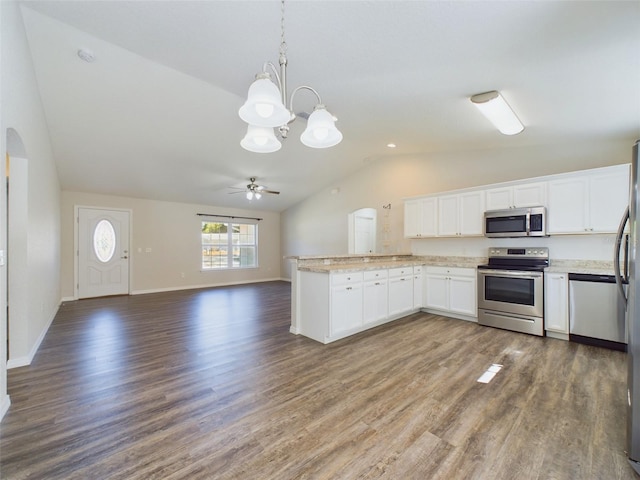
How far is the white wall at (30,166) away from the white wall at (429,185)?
5604 millimetres

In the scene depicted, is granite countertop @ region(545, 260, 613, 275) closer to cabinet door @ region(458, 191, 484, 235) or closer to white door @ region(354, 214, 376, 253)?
cabinet door @ region(458, 191, 484, 235)

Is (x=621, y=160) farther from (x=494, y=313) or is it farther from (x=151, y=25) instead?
(x=151, y=25)

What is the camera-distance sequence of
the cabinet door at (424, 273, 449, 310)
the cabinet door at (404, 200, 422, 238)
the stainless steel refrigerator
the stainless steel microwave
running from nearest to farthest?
the stainless steel refrigerator
the stainless steel microwave
the cabinet door at (424, 273, 449, 310)
the cabinet door at (404, 200, 422, 238)

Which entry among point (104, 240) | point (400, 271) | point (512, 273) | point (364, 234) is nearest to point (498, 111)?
point (512, 273)

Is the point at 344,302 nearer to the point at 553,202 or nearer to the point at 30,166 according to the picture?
the point at 553,202

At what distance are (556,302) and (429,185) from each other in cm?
286

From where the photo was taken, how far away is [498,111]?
326 cm

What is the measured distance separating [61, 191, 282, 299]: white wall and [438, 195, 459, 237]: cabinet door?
595cm

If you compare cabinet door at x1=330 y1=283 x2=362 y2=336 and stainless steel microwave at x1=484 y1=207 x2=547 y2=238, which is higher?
stainless steel microwave at x1=484 y1=207 x2=547 y2=238

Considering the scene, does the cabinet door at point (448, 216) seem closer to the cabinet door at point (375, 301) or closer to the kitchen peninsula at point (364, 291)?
the kitchen peninsula at point (364, 291)

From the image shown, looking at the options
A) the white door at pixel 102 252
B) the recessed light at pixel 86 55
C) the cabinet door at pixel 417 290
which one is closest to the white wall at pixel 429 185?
the cabinet door at pixel 417 290

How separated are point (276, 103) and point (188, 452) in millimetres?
2099

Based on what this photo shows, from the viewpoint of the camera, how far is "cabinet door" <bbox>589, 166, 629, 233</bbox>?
3.34 m

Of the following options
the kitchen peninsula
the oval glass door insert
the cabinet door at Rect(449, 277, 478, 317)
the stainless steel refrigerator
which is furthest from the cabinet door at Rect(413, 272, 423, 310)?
the oval glass door insert
